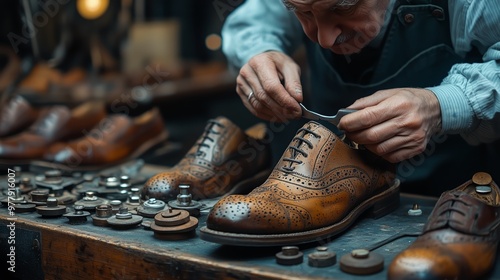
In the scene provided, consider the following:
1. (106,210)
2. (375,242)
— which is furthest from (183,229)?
(375,242)

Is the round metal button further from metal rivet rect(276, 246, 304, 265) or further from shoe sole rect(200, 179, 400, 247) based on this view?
metal rivet rect(276, 246, 304, 265)

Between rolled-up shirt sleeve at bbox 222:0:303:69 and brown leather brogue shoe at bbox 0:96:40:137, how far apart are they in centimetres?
76

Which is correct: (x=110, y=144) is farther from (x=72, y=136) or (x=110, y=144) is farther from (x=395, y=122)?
(x=395, y=122)

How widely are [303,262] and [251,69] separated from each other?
57 centimetres

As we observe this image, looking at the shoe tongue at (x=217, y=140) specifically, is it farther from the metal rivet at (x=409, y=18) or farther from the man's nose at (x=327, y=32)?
the metal rivet at (x=409, y=18)

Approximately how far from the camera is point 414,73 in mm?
1769

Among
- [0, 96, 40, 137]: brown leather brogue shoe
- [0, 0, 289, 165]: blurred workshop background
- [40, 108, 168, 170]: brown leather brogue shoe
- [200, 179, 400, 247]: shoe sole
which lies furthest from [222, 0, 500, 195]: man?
[0, 0, 289, 165]: blurred workshop background

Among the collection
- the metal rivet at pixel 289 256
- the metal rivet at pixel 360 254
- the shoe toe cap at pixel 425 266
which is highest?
the shoe toe cap at pixel 425 266

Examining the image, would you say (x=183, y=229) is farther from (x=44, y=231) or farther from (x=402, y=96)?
(x=402, y=96)

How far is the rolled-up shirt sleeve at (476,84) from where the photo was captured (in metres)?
1.45

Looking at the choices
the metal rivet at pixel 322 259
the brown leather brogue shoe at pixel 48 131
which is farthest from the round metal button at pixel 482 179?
the brown leather brogue shoe at pixel 48 131

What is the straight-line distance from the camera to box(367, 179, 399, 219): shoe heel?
1539 mm

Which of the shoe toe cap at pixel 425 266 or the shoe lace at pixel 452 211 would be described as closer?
the shoe toe cap at pixel 425 266

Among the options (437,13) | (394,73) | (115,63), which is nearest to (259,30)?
(394,73)
